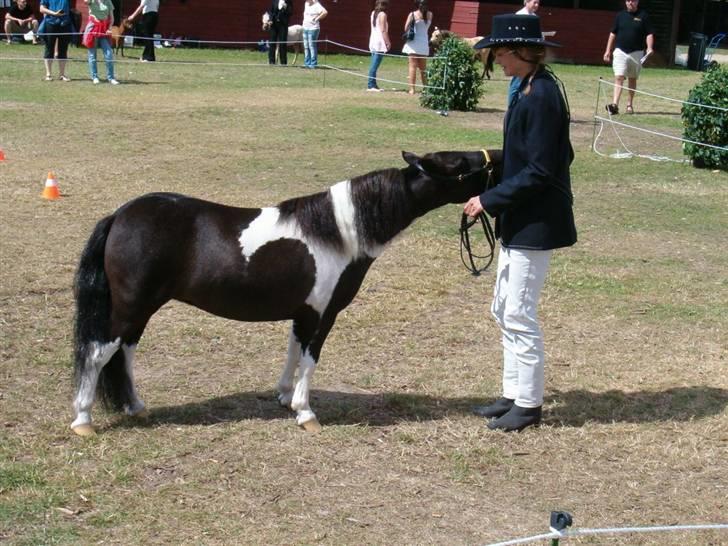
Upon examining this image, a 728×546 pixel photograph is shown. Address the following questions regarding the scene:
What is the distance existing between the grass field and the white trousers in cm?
28

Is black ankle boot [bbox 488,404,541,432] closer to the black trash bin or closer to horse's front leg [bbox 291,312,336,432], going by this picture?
horse's front leg [bbox 291,312,336,432]


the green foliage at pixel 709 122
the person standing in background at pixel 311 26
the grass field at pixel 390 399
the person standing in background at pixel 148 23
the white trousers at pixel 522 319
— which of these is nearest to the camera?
the grass field at pixel 390 399

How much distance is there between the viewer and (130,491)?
4570 millimetres

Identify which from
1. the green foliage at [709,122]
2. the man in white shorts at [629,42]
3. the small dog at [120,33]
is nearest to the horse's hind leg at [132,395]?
the green foliage at [709,122]

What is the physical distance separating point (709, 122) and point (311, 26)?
540 inches

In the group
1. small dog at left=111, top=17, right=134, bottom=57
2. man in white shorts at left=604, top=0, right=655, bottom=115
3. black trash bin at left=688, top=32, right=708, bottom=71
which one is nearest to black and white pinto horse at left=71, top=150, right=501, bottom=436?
man in white shorts at left=604, top=0, right=655, bottom=115

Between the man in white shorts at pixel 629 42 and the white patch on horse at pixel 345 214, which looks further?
the man in white shorts at pixel 629 42

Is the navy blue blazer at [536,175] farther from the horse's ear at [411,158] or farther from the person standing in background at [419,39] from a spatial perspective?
the person standing in background at [419,39]

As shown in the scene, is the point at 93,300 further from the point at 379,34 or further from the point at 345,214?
the point at 379,34

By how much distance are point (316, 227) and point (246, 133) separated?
34.9ft

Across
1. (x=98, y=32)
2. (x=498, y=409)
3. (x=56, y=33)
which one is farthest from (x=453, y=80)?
(x=498, y=409)

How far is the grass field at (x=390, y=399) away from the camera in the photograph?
4473 millimetres

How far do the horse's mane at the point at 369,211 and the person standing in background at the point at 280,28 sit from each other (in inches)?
854

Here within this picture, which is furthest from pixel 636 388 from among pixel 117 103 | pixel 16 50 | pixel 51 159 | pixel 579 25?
pixel 579 25
